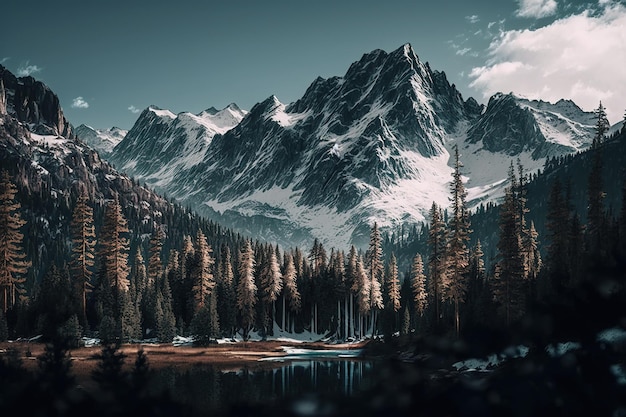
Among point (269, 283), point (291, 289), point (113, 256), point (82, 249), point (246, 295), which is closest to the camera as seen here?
point (82, 249)

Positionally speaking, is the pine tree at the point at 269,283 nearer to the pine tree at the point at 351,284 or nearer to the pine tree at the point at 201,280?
the pine tree at the point at 201,280

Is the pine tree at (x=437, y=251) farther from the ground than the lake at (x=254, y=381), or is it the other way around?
the pine tree at (x=437, y=251)

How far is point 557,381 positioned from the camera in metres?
5.22

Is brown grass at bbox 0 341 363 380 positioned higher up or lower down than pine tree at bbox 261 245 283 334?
lower down

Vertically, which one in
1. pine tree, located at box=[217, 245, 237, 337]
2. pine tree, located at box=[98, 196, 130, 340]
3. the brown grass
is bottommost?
the brown grass

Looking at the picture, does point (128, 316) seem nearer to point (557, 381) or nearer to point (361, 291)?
point (361, 291)

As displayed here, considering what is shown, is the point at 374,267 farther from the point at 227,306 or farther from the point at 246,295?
the point at 227,306

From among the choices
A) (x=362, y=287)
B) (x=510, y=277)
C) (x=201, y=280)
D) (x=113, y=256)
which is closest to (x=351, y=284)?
(x=362, y=287)

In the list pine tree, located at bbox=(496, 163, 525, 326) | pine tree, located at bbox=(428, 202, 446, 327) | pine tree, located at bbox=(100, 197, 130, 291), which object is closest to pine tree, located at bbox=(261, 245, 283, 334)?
pine tree, located at bbox=(100, 197, 130, 291)

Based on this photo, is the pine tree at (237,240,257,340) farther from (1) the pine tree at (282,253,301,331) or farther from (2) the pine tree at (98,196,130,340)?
(2) the pine tree at (98,196,130,340)

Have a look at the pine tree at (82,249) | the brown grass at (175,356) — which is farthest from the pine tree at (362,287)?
the pine tree at (82,249)

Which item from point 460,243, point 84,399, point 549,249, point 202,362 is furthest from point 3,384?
point 549,249

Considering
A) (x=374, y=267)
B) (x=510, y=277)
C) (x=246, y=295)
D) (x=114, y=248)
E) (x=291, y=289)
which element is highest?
(x=114, y=248)

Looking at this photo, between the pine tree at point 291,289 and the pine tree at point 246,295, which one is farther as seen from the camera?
the pine tree at point 291,289
